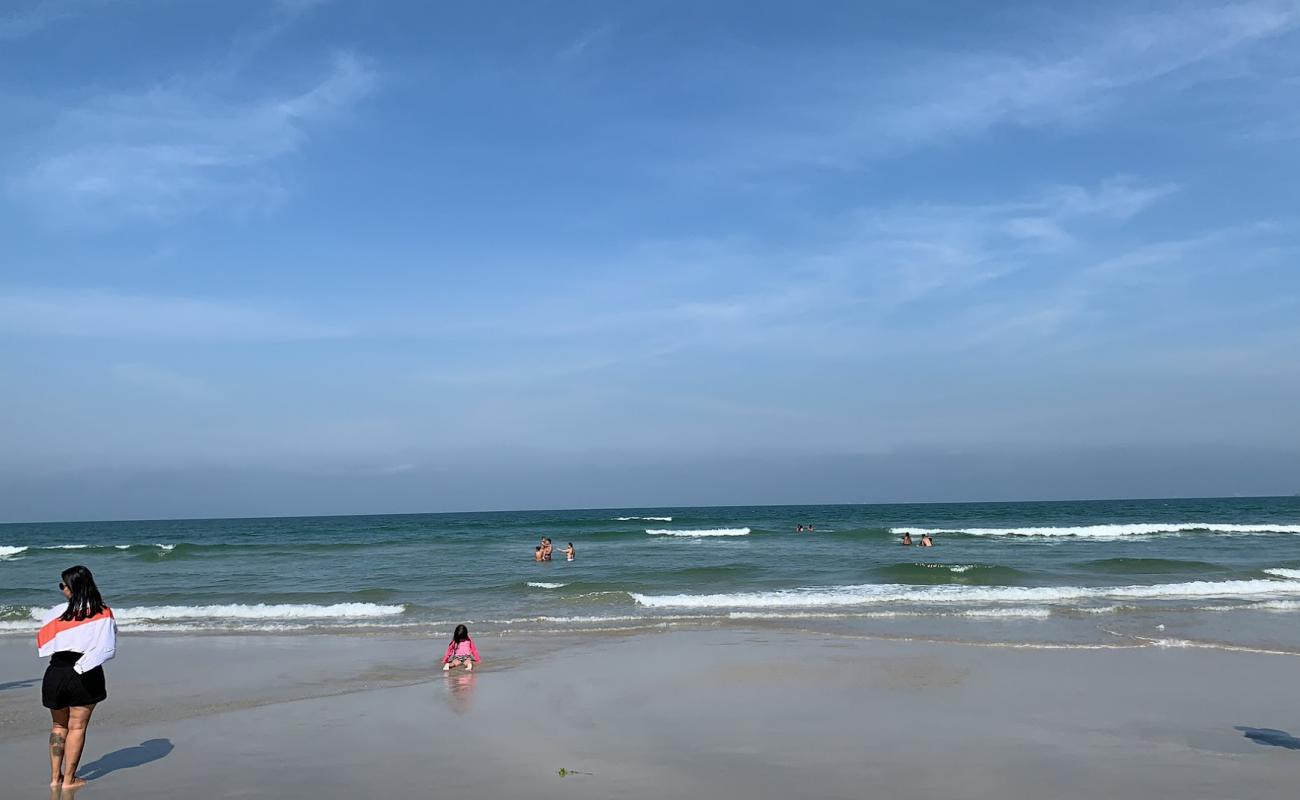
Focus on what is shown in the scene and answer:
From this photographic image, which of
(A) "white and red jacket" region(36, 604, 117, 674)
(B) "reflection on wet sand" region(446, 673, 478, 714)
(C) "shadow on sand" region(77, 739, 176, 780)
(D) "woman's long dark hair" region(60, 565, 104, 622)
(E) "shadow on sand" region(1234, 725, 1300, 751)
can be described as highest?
(D) "woman's long dark hair" region(60, 565, 104, 622)

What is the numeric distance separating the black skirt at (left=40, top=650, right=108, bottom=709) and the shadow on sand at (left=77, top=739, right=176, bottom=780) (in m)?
1.27

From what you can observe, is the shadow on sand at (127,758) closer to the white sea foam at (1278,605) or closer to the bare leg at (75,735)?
the bare leg at (75,735)

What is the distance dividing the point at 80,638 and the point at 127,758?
208 centimetres

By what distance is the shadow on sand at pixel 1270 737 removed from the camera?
25.0ft

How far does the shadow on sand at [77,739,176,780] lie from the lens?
289 inches

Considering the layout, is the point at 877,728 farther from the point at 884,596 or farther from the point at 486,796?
the point at 884,596

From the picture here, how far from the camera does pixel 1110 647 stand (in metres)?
12.5

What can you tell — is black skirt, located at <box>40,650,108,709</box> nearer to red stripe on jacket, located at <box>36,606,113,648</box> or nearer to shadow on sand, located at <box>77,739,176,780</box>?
red stripe on jacket, located at <box>36,606,113,648</box>

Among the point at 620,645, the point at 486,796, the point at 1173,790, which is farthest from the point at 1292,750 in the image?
the point at 620,645

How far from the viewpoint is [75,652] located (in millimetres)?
6312

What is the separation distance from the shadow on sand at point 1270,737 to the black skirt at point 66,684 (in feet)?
31.4

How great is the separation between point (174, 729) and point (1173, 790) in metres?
8.99

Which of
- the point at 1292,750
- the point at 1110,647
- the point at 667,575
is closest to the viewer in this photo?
the point at 1292,750

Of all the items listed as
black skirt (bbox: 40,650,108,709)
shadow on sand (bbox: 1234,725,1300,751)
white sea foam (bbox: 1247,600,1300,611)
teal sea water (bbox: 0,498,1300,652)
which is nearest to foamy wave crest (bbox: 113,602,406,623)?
teal sea water (bbox: 0,498,1300,652)
